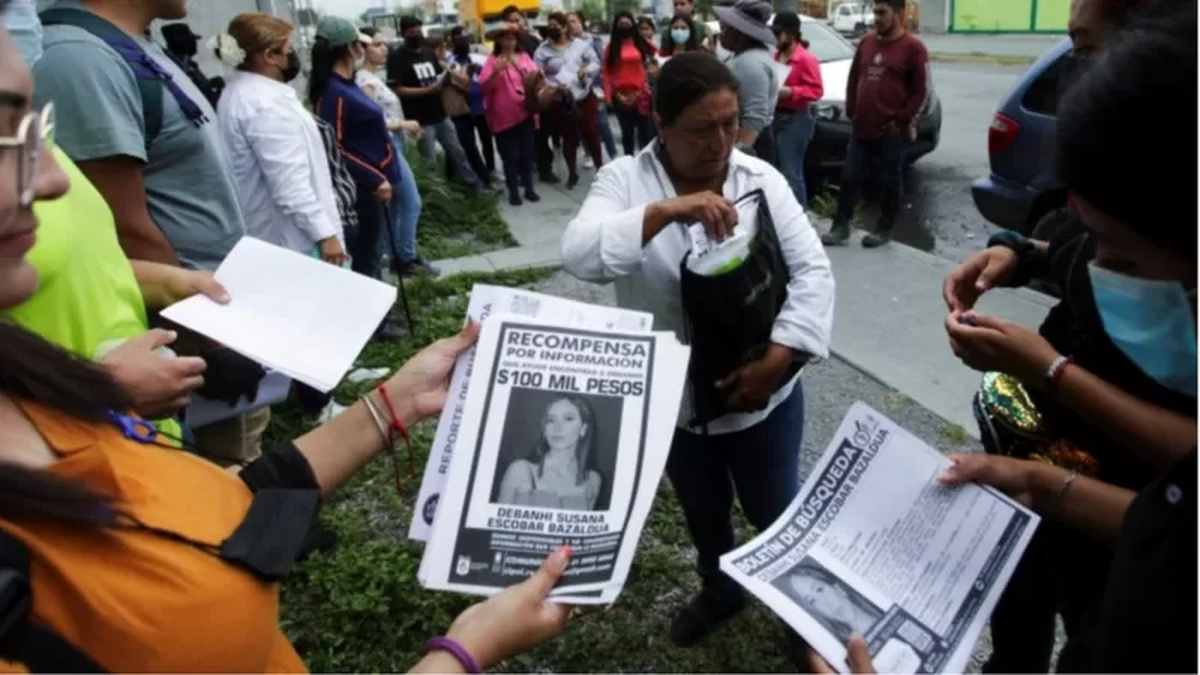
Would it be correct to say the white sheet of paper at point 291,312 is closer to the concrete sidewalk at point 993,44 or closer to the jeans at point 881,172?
the jeans at point 881,172

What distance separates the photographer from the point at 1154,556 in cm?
84

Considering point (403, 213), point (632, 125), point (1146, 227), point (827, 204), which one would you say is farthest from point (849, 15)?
point (1146, 227)

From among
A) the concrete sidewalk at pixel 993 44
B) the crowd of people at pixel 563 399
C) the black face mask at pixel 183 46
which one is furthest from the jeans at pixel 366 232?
the concrete sidewalk at pixel 993 44

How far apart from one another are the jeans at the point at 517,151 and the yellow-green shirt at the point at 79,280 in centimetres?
623

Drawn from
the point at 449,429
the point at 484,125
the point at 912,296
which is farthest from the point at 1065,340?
Result: the point at 484,125

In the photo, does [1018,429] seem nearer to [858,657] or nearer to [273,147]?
[858,657]

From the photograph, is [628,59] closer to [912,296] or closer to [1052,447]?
[912,296]

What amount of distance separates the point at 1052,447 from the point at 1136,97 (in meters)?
0.80

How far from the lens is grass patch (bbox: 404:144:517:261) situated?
21.5 ft

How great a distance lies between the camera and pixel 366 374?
4.20 metres

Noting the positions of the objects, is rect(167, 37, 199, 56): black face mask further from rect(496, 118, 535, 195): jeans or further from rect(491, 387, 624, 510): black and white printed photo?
→ rect(496, 118, 535, 195): jeans

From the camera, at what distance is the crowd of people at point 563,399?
853 mm

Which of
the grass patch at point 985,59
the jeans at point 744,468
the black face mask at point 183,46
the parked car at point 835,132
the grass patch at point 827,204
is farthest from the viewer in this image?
the grass patch at point 985,59

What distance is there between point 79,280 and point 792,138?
208 inches
